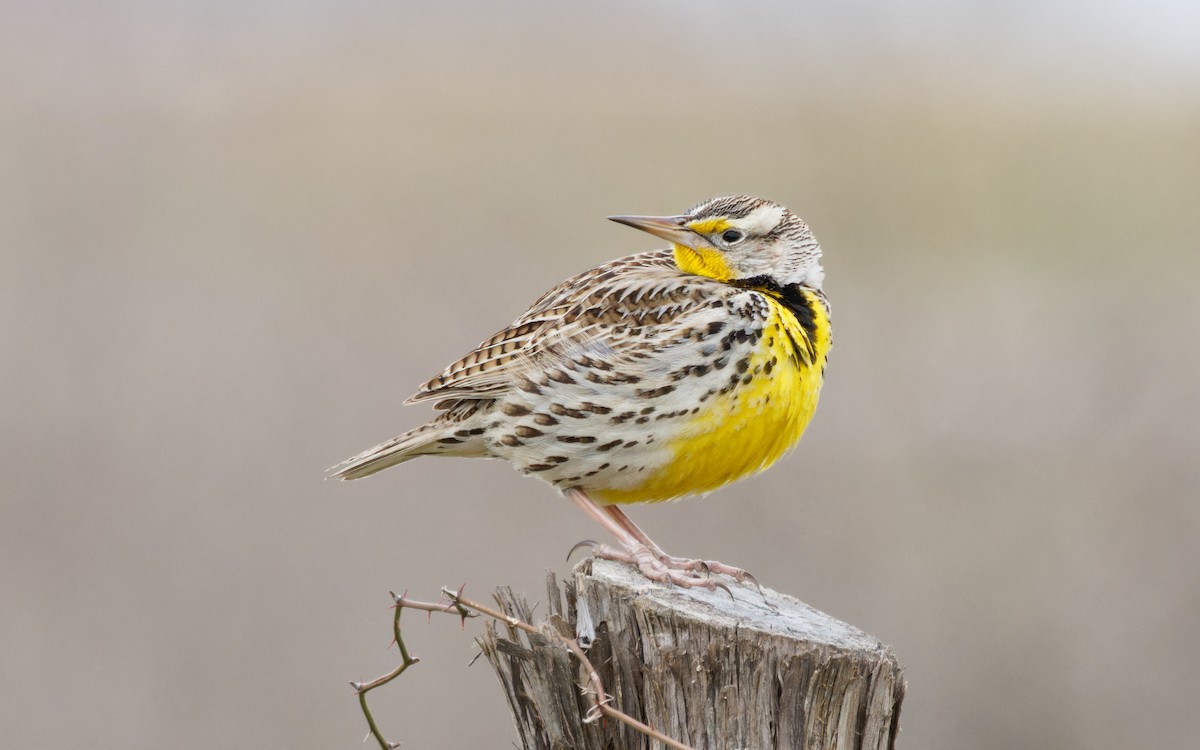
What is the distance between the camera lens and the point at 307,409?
20.3 feet

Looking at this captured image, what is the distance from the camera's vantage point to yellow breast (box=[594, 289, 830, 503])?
10.3 ft

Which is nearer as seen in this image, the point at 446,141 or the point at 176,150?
the point at 176,150

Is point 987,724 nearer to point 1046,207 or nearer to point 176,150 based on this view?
point 1046,207

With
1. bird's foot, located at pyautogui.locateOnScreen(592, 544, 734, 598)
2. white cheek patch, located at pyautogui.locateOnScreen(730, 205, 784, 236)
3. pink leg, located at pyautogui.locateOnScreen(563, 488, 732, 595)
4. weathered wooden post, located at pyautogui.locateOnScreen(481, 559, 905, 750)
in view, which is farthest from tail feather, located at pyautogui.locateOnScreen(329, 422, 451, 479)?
weathered wooden post, located at pyautogui.locateOnScreen(481, 559, 905, 750)

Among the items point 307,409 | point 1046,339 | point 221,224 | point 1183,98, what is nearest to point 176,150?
point 221,224

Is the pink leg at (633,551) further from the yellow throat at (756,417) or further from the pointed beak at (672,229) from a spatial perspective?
the pointed beak at (672,229)

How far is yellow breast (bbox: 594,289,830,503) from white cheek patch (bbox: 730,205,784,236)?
195 mm

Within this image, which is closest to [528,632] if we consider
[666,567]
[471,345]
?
[666,567]

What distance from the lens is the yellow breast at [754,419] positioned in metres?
3.13

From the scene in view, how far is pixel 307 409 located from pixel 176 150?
227 cm

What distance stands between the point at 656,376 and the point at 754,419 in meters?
0.22

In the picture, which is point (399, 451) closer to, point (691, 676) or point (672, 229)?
point (672, 229)

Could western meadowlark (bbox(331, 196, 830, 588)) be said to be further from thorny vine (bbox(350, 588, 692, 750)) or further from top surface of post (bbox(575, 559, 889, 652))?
thorny vine (bbox(350, 588, 692, 750))

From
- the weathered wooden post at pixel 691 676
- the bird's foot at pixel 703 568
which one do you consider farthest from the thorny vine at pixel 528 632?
the bird's foot at pixel 703 568
